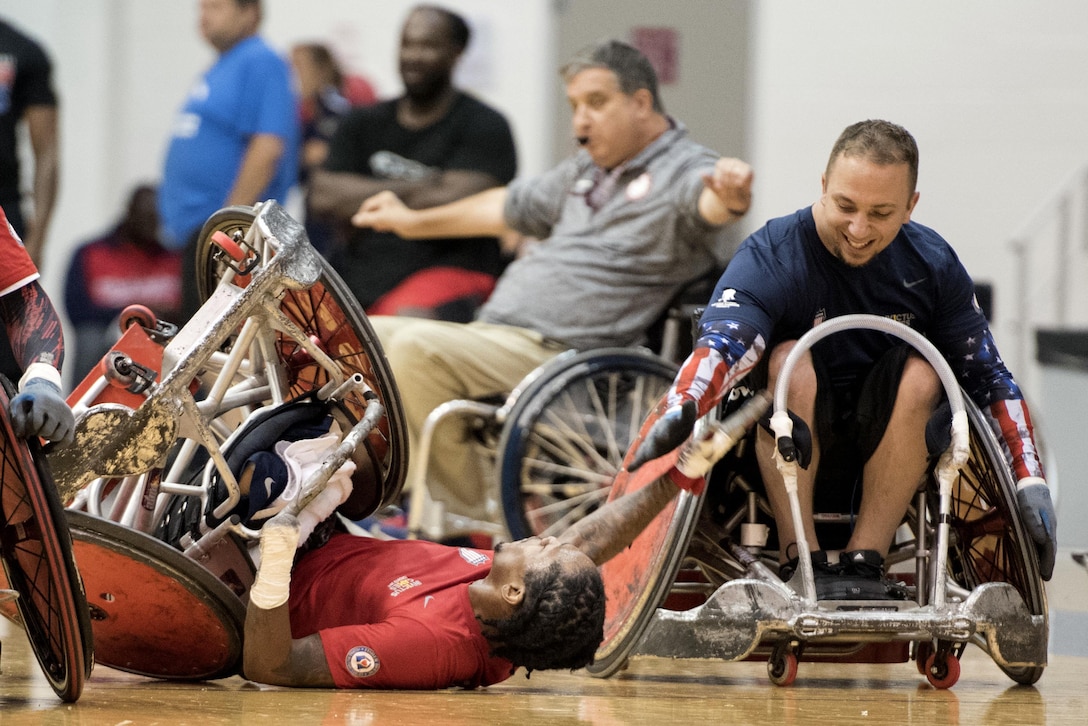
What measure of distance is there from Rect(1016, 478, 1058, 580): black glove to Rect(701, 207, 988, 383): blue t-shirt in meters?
0.32

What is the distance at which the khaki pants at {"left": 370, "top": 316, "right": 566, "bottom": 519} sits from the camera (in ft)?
14.9

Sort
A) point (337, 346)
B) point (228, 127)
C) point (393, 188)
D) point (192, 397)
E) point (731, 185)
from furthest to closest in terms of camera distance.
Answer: point (228, 127)
point (393, 188)
point (731, 185)
point (337, 346)
point (192, 397)

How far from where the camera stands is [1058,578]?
4.75 meters

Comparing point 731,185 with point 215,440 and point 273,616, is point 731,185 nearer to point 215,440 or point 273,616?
point 215,440

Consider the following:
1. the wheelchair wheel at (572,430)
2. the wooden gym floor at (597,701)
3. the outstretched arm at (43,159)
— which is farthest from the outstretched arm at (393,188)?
the wooden gym floor at (597,701)

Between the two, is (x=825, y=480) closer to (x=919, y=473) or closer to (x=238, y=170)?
(x=919, y=473)

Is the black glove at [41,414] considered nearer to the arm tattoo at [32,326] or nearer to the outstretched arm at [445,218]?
the arm tattoo at [32,326]

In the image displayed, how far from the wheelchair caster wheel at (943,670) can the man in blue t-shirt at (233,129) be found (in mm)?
3431

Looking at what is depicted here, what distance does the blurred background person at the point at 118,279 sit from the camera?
6898mm

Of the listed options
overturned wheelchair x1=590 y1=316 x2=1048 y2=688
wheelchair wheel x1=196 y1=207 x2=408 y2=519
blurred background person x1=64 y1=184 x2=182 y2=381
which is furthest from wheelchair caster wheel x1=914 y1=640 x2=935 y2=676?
blurred background person x1=64 y1=184 x2=182 y2=381

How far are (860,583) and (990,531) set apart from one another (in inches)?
13.3

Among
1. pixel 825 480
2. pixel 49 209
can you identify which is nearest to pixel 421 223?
pixel 49 209

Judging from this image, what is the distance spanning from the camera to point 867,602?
285cm

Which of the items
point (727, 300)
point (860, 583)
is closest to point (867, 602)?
point (860, 583)
